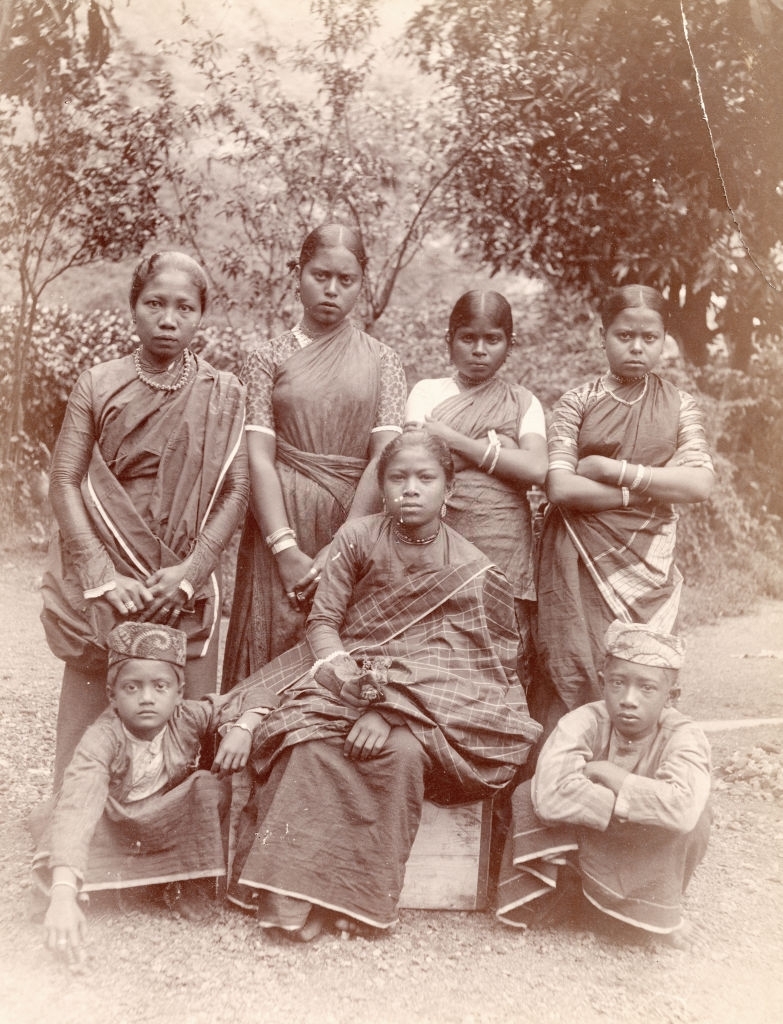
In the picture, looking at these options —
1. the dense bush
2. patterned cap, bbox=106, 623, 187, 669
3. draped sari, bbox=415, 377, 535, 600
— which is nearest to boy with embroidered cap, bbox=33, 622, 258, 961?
patterned cap, bbox=106, 623, 187, 669

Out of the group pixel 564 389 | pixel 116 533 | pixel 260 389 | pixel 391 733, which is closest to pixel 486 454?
pixel 260 389

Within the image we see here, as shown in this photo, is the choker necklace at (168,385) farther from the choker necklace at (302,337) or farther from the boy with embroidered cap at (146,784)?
the boy with embroidered cap at (146,784)

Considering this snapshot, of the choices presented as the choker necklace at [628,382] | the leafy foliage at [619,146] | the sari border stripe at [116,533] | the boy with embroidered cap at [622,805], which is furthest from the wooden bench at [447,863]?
the leafy foliage at [619,146]

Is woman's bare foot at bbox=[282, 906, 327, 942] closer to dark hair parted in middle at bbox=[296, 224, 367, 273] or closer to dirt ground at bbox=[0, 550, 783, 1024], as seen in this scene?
dirt ground at bbox=[0, 550, 783, 1024]

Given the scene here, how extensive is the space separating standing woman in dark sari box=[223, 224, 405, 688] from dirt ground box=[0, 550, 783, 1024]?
1.03 m

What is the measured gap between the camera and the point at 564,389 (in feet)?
28.2

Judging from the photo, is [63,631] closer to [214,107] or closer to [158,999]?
[158,999]

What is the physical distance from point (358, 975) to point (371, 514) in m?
1.51

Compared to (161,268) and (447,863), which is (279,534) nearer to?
(161,268)

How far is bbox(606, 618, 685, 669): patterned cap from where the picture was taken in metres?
3.09

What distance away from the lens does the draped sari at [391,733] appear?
3047 mm

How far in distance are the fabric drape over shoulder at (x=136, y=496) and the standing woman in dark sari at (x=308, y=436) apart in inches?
9.2

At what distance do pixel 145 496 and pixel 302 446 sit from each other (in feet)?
2.04

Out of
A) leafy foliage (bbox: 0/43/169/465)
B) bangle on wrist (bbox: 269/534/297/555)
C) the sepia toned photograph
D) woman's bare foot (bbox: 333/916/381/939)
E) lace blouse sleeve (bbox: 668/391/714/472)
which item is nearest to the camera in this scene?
the sepia toned photograph
